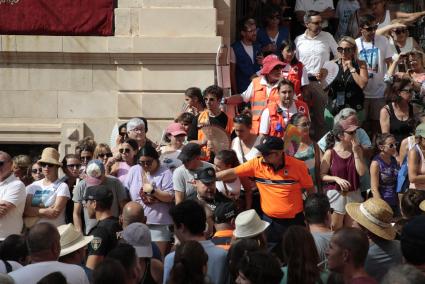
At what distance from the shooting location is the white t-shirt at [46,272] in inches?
302

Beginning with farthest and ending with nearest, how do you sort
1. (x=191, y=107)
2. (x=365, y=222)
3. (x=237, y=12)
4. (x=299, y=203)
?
(x=237, y=12), (x=191, y=107), (x=299, y=203), (x=365, y=222)

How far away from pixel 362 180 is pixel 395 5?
6.99 meters

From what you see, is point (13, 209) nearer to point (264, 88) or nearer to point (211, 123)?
point (211, 123)

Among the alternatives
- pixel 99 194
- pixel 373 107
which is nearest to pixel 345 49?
pixel 373 107

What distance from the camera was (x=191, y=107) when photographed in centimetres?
1413

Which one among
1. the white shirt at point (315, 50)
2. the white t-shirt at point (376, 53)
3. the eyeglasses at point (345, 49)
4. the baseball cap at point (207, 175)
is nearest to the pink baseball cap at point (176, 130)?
→ the baseball cap at point (207, 175)

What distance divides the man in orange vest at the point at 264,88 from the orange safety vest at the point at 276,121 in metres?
0.15

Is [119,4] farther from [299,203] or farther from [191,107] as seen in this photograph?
[299,203]

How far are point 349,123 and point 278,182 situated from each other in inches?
73.3

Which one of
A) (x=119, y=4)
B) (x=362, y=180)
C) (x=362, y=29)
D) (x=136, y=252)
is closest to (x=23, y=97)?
(x=119, y=4)

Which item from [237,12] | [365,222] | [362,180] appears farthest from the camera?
[237,12]

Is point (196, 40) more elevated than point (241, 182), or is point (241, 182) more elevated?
point (196, 40)

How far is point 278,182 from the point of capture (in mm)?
11008

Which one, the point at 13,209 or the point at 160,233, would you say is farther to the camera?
the point at 13,209
